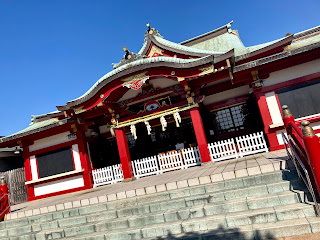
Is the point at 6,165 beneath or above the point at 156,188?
above

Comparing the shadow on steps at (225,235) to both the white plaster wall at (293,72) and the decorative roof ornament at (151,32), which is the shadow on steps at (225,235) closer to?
the white plaster wall at (293,72)

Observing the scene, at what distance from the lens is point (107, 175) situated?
1212cm

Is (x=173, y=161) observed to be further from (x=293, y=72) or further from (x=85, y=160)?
(x=293, y=72)

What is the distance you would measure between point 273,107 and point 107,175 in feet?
28.8

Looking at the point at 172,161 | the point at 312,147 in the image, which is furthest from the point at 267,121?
the point at 312,147

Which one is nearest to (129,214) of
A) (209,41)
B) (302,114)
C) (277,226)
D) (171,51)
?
(277,226)

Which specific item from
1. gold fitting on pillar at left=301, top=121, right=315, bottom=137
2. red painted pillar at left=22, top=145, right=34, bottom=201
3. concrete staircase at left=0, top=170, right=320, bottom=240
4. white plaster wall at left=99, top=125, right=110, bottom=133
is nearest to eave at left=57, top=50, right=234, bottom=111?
white plaster wall at left=99, top=125, right=110, bottom=133

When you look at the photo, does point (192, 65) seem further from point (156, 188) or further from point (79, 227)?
point (79, 227)

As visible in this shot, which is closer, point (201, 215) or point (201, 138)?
point (201, 215)

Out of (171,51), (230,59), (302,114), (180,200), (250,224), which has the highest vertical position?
(171,51)

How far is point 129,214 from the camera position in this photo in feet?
18.9

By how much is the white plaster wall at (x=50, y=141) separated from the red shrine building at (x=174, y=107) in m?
0.06

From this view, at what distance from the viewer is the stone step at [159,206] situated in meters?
4.99

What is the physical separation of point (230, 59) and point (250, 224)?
6.63 metres
